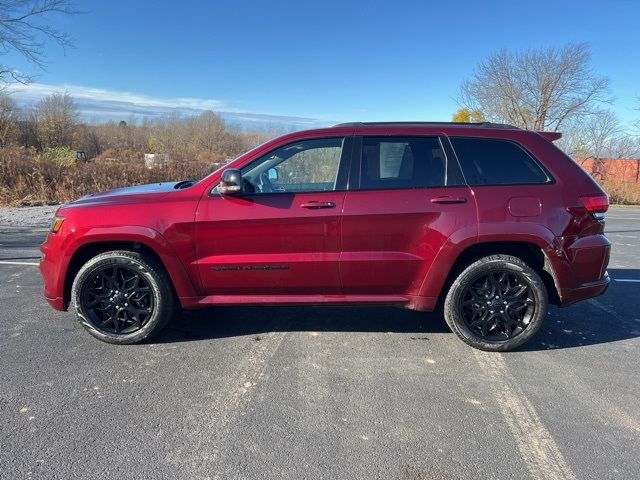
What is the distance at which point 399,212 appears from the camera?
12.1 ft

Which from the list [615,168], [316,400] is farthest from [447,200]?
[615,168]

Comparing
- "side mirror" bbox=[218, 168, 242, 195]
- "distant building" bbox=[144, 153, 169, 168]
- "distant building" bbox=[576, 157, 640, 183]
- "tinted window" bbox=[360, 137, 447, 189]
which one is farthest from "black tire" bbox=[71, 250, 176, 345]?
"distant building" bbox=[576, 157, 640, 183]

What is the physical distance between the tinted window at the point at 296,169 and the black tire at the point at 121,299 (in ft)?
3.75

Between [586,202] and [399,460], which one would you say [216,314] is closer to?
[399,460]

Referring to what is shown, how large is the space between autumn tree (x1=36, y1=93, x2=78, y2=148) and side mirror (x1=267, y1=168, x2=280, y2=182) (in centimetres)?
3200

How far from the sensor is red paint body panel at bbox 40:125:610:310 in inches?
145

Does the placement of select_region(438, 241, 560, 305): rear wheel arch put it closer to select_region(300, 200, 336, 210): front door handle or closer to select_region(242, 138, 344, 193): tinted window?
select_region(300, 200, 336, 210): front door handle

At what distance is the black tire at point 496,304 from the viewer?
3760mm

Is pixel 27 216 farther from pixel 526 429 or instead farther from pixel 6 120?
pixel 6 120

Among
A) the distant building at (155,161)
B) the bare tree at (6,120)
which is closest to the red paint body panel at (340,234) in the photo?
the distant building at (155,161)

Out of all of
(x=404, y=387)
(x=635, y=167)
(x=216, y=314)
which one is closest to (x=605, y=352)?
(x=404, y=387)

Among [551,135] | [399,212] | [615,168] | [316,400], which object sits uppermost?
[615,168]

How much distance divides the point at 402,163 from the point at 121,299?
8.81ft

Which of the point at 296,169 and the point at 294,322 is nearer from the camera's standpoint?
the point at 296,169
